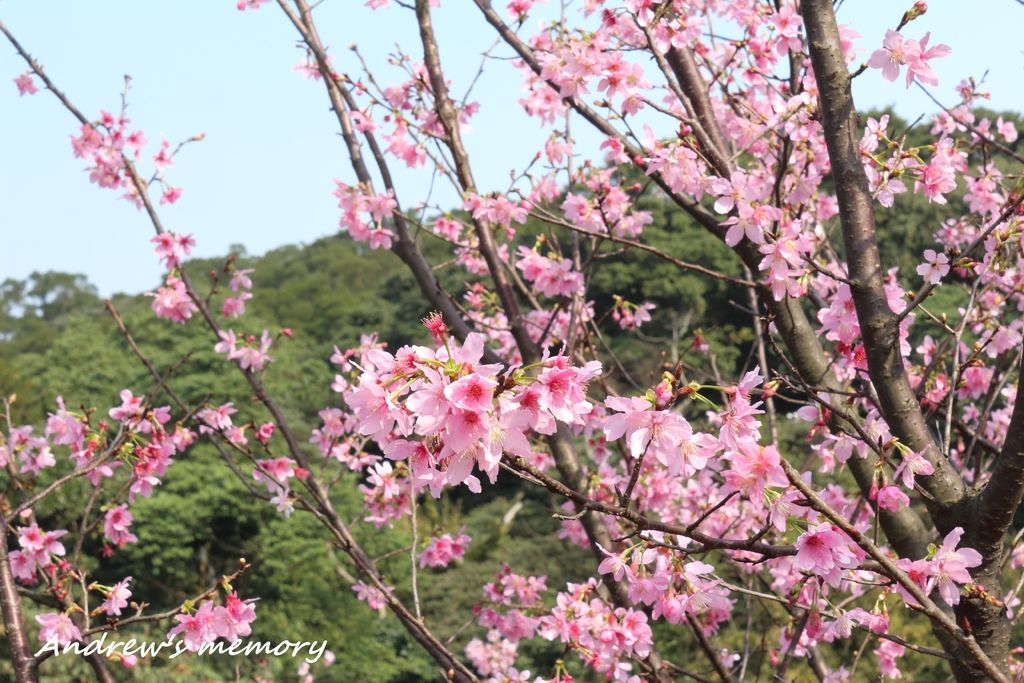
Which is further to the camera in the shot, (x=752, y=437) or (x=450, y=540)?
(x=450, y=540)

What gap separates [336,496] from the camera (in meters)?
12.4

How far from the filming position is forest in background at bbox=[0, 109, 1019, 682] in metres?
10.7

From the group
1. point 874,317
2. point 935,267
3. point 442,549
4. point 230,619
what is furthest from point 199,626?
point 935,267

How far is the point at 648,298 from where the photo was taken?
1731 cm

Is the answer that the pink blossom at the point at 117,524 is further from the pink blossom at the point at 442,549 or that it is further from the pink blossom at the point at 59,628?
the pink blossom at the point at 442,549

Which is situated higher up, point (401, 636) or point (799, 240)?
point (799, 240)

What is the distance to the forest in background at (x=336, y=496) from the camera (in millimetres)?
10656

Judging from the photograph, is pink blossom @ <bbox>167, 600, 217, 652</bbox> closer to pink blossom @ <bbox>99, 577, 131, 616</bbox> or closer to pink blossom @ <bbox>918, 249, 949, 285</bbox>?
pink blossom @ <bbox>99, 577, 131, 616</bbox>

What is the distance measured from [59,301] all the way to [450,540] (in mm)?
Result: 53274

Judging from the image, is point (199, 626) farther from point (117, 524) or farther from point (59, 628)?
point (117, 524)

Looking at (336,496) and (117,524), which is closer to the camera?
(117,524)

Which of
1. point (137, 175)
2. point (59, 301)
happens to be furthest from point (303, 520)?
point (59, 301)

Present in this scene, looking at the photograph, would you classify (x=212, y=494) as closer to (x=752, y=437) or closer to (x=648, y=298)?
(x=648, y=298)

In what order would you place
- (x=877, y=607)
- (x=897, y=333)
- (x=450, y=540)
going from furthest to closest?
(x=450, y=540)
(x=897, y=333)
(x=877, y=607)
